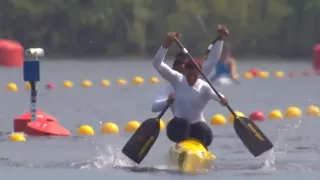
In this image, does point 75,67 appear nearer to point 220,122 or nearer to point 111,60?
point 111,60

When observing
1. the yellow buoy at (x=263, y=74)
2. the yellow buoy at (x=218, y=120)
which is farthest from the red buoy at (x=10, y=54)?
the yellow buoy at (x=218, y=120)

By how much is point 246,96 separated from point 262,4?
19.8m

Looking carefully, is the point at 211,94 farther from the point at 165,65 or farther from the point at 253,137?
the point at 253,137

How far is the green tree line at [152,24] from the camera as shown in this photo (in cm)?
4159

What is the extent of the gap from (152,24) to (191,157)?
30976mm

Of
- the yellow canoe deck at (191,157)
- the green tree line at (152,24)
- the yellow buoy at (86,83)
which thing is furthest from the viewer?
the green tree line at (152,24)

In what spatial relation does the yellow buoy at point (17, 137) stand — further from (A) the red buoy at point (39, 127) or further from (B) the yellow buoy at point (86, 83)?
(B) the yellow buoy at point (86, 83)

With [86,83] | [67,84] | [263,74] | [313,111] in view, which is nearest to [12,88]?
[67,84]

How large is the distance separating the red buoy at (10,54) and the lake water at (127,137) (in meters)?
4.36

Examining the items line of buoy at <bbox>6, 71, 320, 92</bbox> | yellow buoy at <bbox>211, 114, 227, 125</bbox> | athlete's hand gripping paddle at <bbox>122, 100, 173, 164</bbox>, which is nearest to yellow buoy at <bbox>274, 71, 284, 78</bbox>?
line of buoy at <bbox>6, 71, 320, 92</bbox>

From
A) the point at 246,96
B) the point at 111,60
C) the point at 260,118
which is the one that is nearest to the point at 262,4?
the point at 111,60

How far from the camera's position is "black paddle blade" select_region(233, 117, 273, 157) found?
40.4 ft

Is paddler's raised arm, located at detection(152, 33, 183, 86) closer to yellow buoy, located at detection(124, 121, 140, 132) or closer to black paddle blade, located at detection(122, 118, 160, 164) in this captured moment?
black paddle blade, located at detection(122, 118, 160, 164)

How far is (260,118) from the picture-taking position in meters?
17.8
